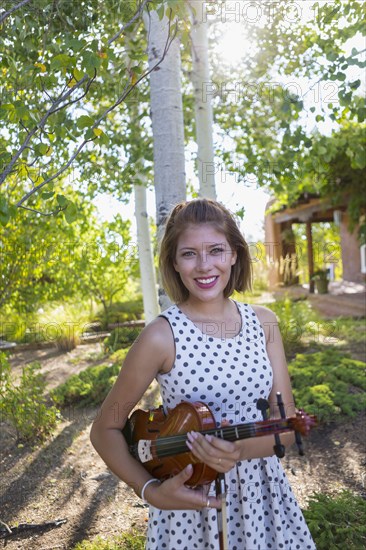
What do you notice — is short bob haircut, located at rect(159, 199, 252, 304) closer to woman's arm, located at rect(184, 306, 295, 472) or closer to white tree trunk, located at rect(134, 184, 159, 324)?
woman's arm, located at rect(184, 306, 295, 472)

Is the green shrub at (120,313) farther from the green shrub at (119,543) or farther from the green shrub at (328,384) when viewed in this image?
the green shrub at (119,543)

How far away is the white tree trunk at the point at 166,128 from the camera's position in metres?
3.23

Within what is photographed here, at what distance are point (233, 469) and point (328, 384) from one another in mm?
3871

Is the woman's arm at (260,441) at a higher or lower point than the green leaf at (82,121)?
lower

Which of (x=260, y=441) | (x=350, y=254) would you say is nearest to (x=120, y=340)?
(x=260, y=441)

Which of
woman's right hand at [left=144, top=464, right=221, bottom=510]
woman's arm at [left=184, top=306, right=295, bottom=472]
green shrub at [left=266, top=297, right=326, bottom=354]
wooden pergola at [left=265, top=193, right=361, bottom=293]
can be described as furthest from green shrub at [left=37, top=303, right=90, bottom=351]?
woman's right hand at [left=144, top=464, right=221, bottom=510]

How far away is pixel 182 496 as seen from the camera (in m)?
1.46

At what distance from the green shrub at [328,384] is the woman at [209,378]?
3141mm

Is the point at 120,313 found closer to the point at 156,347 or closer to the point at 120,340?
the point at 120,340

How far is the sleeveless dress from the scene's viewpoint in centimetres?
172

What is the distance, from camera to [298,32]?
21.3 ft

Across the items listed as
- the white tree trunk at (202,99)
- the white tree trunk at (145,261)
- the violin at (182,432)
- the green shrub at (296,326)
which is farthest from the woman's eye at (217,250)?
the green shrub at (296,326)

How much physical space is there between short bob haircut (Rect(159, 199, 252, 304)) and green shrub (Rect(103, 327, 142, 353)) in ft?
24.1

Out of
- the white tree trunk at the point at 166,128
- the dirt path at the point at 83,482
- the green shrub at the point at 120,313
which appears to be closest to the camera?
the white tree trunk at the point at 166,128
